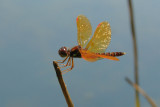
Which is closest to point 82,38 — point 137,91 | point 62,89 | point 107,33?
point 107,33

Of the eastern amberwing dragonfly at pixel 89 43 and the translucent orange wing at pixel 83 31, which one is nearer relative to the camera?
the eastern amberwing dragonfly at pixel 89 43

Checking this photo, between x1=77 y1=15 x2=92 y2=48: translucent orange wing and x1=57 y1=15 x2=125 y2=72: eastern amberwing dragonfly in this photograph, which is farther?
x1=77 y1=15 x2=92 y2=48: translucent orange wing

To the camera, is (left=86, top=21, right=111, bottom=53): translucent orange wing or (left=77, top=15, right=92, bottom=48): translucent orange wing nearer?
(left=86, top=21, right=111, bottom=53): translucent orange wing
